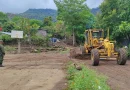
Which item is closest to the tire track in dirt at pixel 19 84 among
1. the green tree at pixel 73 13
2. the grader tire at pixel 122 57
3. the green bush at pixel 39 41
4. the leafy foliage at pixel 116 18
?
the grader tire at pixel 122 57

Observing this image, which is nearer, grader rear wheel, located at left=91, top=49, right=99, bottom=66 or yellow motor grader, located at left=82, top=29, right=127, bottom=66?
grader rear wheel, located at left=91, top=49, right=99, bottom=66

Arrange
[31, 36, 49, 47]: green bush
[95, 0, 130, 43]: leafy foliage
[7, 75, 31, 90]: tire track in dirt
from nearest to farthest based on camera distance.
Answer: [7, 75, 31, 90]: tire track in dirt < [95, 0, 130, 43]: leafy foliage < [31, 36, 49, 47]: green bush

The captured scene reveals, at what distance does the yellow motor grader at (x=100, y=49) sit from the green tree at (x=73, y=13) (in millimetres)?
31955

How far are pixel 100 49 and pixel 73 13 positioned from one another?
3545 cm

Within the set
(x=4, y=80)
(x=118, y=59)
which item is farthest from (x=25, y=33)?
(x=4, y=80)

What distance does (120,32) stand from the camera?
89.2 feet

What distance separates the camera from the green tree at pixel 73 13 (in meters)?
57.5

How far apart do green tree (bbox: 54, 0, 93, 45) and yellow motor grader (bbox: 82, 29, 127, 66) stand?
3196 centimetres

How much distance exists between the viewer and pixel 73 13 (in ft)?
188

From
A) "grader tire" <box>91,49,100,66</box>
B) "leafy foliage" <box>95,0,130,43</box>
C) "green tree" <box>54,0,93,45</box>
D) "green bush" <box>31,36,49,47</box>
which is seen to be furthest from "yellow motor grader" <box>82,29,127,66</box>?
"green tree" <box>54,0,93,45</box>

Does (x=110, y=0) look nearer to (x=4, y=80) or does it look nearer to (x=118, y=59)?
(x=118, y=59)

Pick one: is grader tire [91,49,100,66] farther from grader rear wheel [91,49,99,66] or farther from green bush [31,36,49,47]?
green bush [31,36,49,47]

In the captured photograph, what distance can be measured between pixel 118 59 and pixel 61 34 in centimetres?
4607

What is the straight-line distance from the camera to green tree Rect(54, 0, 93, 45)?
57.5m
